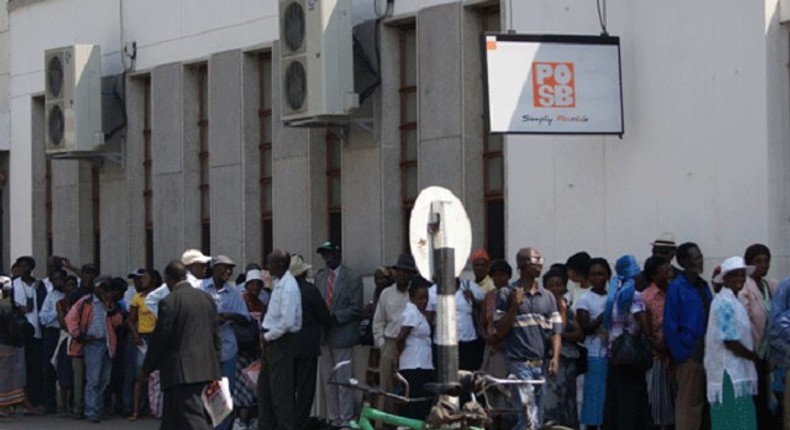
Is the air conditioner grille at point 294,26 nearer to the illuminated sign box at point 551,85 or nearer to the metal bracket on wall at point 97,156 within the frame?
the illuminated sign box at point 551,85

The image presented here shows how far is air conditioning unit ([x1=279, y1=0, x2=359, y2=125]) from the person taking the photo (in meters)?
22.5

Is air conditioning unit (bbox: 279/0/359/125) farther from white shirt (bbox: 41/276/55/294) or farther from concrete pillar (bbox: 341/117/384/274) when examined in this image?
white shirt (bbox: 41/276/55/294)

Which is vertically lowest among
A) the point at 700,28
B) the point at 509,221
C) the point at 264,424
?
the point at 264,424

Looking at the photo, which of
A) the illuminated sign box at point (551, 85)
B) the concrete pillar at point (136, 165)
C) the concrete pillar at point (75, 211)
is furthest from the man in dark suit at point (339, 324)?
the concrete pillar at point (75, 211)

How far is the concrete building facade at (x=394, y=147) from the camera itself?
1822 centimetres

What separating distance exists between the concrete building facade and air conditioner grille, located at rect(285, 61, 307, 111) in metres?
0.67

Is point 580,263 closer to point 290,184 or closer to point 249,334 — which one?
point 249,334

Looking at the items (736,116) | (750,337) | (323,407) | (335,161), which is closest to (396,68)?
(335,161)

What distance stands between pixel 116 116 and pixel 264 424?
→ 777 centimetres

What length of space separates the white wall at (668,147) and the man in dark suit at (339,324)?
2.32 metres

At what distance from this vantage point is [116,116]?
92.3 ft

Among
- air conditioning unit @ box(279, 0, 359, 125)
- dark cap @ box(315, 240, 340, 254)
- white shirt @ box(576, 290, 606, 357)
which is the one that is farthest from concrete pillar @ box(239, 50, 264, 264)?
white shirt @ box(576, 290, 606, 357)

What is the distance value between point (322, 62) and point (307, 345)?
3.19 m

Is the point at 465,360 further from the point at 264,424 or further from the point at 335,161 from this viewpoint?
the point at 335,161
